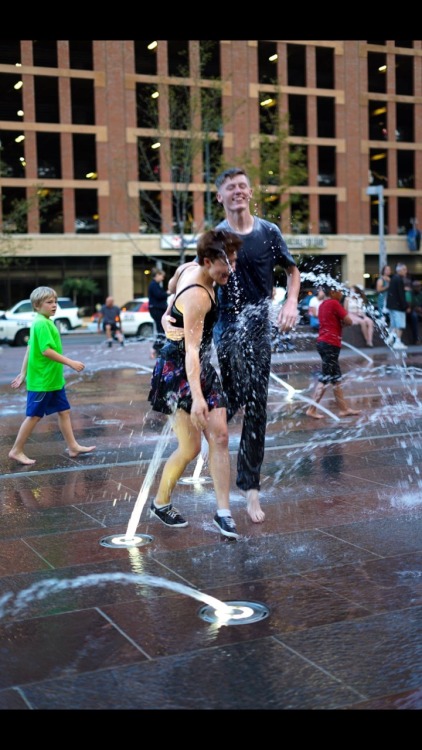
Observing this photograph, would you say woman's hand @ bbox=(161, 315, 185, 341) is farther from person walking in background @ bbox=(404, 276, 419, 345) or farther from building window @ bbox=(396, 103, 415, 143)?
building window @ bbox=(396, 103, 415, 143)

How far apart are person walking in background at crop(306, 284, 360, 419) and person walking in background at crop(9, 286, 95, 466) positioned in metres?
3.63

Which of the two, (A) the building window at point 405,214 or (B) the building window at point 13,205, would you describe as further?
(A) the building window at point 405,214

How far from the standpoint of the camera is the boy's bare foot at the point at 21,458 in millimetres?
7758

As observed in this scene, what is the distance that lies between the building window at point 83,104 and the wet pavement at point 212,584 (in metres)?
44.7

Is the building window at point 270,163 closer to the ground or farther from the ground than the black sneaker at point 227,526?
farther from the ground

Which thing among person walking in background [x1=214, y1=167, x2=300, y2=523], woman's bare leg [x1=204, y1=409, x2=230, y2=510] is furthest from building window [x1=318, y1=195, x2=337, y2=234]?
woman's bare leg [x1=204, y1=409, x2=230, y2=510]

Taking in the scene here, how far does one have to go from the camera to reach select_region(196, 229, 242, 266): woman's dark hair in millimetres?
4938

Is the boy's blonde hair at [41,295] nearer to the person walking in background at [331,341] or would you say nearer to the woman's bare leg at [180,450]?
the woman's bare leg at [180,450]

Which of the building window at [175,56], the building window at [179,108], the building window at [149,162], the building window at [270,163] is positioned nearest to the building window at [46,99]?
the building window at [149,162]

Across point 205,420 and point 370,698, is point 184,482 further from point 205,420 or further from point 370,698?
point 370,698

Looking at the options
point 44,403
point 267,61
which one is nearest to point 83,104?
point 267,61

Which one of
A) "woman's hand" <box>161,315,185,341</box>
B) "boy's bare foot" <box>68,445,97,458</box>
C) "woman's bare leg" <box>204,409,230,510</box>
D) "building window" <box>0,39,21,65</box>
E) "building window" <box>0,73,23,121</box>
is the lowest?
"boy's bare foot" <box>68,445,97,458</box>
